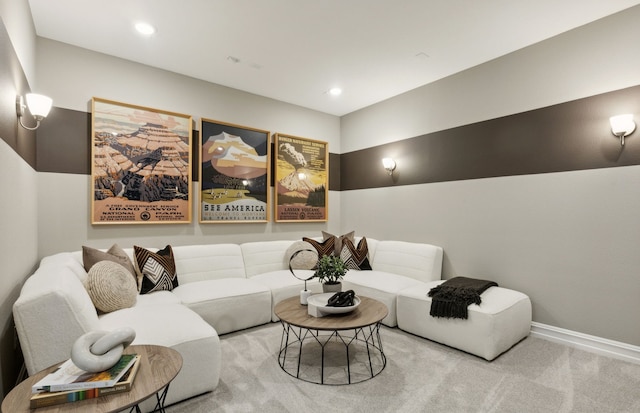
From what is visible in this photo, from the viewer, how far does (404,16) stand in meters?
2.73

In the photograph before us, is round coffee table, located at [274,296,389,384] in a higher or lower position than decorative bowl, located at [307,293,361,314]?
lower

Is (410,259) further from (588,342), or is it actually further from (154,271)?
(154,271)

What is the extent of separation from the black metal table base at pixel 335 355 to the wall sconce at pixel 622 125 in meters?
2.55

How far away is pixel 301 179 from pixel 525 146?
2943 millimetres

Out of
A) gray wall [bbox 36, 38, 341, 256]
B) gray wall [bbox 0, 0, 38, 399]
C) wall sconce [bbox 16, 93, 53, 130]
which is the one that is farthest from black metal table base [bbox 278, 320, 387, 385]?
wall sconce [bbox 16, 93, 53, 130]

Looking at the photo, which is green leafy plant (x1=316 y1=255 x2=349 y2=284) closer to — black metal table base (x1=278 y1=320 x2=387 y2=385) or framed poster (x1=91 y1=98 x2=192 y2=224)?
black metal table base (x1=278 y1=320 x2=387 y2=385)

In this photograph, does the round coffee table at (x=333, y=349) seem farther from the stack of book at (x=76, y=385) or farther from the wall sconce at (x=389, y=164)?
the wall sconce at (x=389, y=164)

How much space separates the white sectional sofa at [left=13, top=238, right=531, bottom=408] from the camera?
1.51m

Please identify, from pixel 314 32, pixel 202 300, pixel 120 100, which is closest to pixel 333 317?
pixel 202 300

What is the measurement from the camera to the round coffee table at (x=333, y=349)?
221 centimetres

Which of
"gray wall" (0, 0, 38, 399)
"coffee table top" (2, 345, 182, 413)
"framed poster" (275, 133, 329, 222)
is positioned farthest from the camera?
"framed poster" (275, 133, 329, 222)

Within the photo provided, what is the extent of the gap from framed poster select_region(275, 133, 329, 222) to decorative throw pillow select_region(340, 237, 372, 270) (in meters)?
0.96

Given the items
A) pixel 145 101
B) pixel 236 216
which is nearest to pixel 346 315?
pixel 236 216

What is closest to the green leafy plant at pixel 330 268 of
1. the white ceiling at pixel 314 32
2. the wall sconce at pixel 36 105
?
the white ceiling at pixel 314 32
